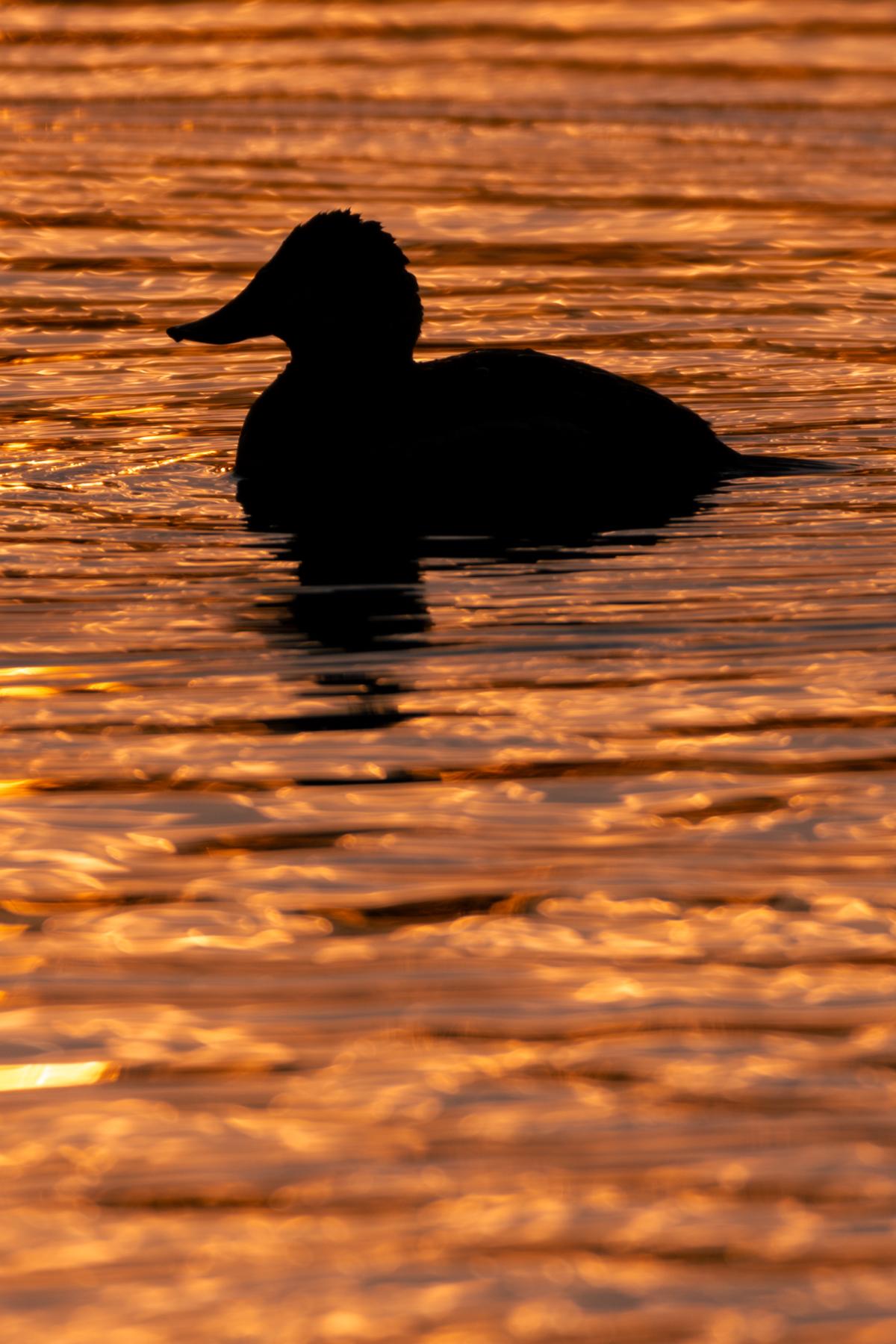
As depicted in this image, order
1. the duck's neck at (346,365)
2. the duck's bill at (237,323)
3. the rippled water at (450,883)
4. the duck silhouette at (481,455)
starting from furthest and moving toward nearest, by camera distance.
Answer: the duck's bill at (237,323) → the duck's neck at (346,365) → the duck silhouette at (481,455) → the rippled water at (450,883)

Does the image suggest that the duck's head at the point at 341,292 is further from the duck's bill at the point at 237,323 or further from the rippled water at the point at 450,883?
the rippled water at the point at 450,883

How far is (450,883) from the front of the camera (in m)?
5.68

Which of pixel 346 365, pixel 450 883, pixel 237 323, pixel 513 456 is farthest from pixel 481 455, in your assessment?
pixel 450 883

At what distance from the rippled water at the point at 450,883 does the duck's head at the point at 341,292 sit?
0.61 metres

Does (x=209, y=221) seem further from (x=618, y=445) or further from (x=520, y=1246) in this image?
(x=520, y=1246)

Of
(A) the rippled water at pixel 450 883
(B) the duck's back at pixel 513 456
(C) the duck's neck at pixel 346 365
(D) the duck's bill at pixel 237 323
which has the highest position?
(D) the duck's bill at pixel 237 323

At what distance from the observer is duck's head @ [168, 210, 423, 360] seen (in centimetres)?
1015

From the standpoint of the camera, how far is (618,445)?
9453 millimetres

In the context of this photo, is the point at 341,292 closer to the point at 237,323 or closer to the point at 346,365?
the point at 346,365

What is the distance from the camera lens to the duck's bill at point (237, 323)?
1029 centimetres

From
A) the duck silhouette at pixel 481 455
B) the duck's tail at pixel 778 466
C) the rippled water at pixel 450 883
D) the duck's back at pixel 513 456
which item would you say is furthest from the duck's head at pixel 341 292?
the duck's tail at pixel 778 466

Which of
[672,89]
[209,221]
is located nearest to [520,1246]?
[209,221]

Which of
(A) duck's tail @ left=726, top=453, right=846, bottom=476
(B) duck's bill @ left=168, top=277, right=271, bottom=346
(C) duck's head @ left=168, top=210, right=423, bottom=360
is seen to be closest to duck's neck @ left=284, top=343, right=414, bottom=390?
(C) duck's head @ left=168, top=210, right=423, bottom=360

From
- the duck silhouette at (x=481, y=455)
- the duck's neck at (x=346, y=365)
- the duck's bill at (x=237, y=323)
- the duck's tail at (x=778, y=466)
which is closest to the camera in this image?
the duck silhouette at (x=481, y=455)
